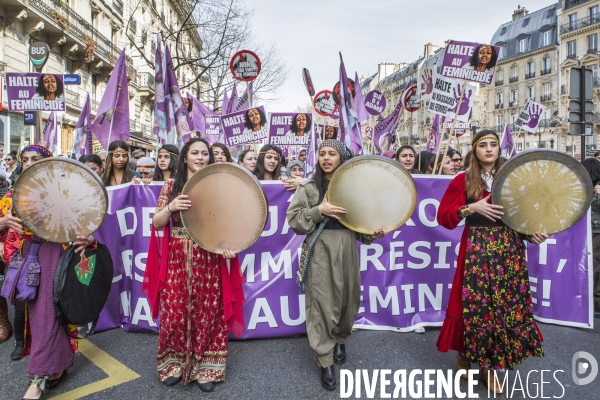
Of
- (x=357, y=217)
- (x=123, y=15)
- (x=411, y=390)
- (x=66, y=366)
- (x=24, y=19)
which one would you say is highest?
(x=123, y=15)

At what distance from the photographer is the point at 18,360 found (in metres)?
3.30

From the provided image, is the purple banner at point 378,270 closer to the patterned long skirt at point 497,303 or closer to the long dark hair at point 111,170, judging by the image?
the long dark hair at point 111,170

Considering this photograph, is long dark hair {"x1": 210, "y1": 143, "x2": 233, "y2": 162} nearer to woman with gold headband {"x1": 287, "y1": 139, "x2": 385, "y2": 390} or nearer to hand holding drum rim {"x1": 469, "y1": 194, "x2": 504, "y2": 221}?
woman with gold headband {"x1": 287, "y1": 139, "x2": 385, "y2": 390}

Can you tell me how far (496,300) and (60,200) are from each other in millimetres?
2865

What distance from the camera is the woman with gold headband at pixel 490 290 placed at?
276 cm

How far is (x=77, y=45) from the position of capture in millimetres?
21297

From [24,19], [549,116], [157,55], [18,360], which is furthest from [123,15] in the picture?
[549,116]

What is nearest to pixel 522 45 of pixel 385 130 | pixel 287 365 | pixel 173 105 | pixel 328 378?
pixel 385 130

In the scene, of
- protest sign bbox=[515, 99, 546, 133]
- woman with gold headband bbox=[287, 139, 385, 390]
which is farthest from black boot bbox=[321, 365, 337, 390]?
protest sign bbox=[515, 99, 546, 133]

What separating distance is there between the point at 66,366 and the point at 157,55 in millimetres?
4594

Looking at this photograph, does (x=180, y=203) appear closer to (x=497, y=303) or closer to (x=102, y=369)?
(x=102, y=369)

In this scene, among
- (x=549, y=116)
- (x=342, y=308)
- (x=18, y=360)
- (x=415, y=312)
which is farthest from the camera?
(x=549, y=116)

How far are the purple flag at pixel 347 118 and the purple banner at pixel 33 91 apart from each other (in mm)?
4232

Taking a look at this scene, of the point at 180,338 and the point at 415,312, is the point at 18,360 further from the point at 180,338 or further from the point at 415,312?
the point at 415,312
